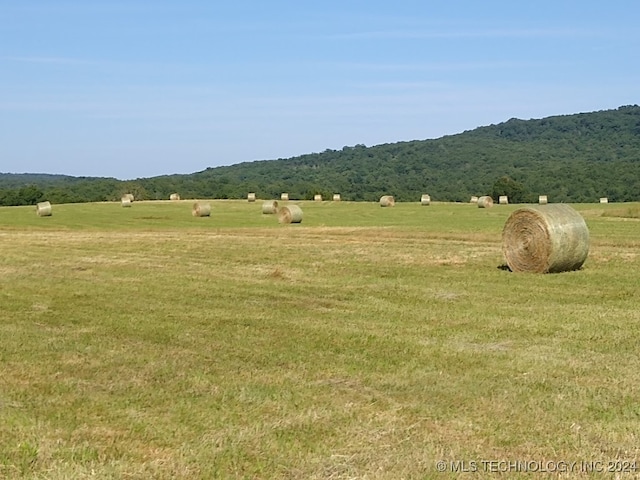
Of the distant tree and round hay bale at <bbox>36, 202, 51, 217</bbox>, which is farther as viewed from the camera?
the distant tree

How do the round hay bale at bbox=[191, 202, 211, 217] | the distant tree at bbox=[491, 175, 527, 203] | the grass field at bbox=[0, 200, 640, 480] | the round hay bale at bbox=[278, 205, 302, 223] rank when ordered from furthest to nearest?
1. the distant tree at bbox=[491, 175, 527, 203]
2. the round hay bale at bbox=[191, 202, 211, 217]
3. the round hay bale at bbox=[278, 205, 302, 223]
4. the grass field at bbox=[0, 200, 640, 480]

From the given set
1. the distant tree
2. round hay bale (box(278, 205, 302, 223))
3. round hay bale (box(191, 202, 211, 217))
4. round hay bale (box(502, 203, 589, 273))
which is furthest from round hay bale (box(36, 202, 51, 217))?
the distant tree

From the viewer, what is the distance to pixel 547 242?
66.4ft

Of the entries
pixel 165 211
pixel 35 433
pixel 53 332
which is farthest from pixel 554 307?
pixel 165 211

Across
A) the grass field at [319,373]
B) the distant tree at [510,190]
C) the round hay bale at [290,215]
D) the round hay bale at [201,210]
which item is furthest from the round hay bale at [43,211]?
the distant tree at [510,190]

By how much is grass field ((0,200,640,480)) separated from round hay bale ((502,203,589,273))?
0.51 meters

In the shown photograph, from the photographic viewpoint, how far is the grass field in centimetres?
677

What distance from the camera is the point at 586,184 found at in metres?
100

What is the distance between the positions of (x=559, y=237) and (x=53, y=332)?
41.5ft

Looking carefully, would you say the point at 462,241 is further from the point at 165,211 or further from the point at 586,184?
the point at 586,184

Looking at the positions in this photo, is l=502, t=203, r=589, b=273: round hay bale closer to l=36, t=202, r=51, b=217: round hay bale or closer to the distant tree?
l=36, t=202, r=51, b=217: round hay bale

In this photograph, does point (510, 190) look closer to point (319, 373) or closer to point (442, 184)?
point (442, 184)

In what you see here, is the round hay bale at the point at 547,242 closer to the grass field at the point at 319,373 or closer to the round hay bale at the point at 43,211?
the grass field at the point at 319,373

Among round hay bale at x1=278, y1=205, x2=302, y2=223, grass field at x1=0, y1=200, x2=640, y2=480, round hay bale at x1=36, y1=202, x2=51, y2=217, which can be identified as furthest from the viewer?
round hay bale at x1=36, y1=202, x2=51, y2=217
